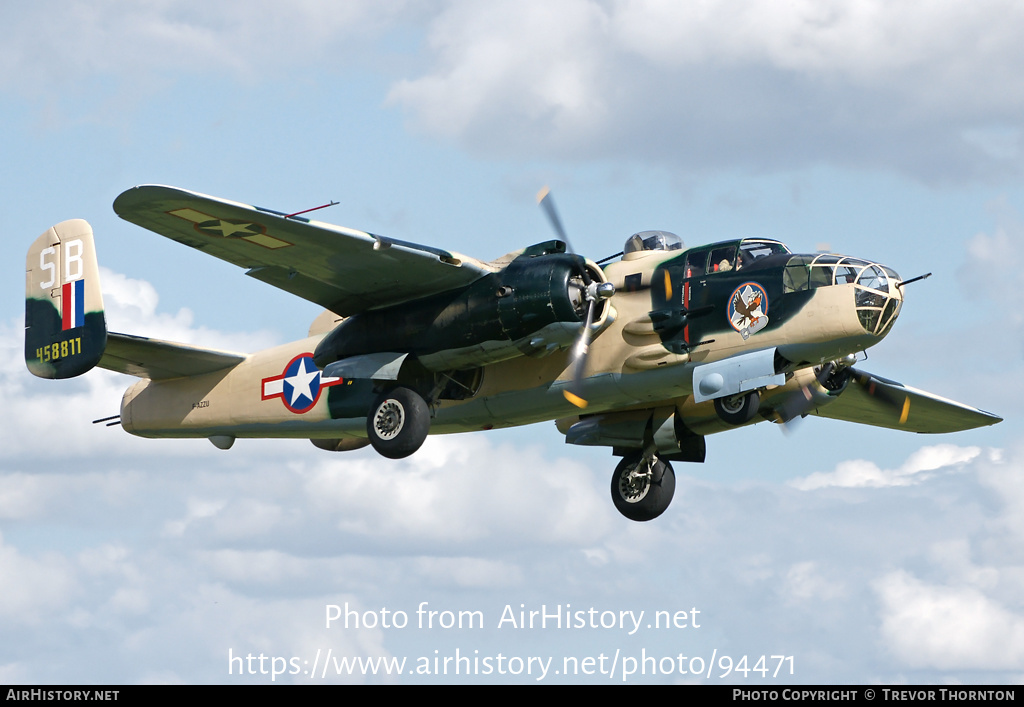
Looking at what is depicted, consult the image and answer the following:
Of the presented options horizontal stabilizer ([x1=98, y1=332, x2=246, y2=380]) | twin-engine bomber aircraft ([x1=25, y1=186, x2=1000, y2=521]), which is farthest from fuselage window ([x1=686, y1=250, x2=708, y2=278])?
horizontal stabilizer ([x1=98, y1=332, x2=246, y2=380])

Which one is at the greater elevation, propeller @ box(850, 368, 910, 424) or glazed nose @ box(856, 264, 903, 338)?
glazed nose @ box(856, 264, 903, 338)

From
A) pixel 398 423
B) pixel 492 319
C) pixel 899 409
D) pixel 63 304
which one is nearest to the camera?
pixel 492 319

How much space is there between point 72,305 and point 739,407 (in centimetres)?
1101

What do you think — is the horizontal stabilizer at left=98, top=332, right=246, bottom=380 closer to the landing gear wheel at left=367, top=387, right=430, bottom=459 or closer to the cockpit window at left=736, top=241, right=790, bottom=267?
the landing gear wheel at left=367, top=387, right=430, bottom=459

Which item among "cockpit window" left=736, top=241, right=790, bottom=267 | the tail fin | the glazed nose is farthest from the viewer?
the tail fin

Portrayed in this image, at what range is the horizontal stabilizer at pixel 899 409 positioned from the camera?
2597 cm

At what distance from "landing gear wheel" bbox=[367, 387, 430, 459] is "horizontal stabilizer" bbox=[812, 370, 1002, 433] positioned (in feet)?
26.0

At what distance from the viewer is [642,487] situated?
24.5 metres

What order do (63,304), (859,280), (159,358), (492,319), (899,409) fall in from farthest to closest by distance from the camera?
(899,409) < (159,358) < (63,304) < (492,319) < (859,280)

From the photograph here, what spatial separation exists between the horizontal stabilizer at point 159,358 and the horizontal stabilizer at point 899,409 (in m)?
10.8

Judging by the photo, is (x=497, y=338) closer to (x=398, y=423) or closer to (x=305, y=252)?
(x=398, y=423)

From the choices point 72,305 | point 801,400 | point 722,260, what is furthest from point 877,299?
point 72,305

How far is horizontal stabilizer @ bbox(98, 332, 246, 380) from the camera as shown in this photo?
2444 centimetres
